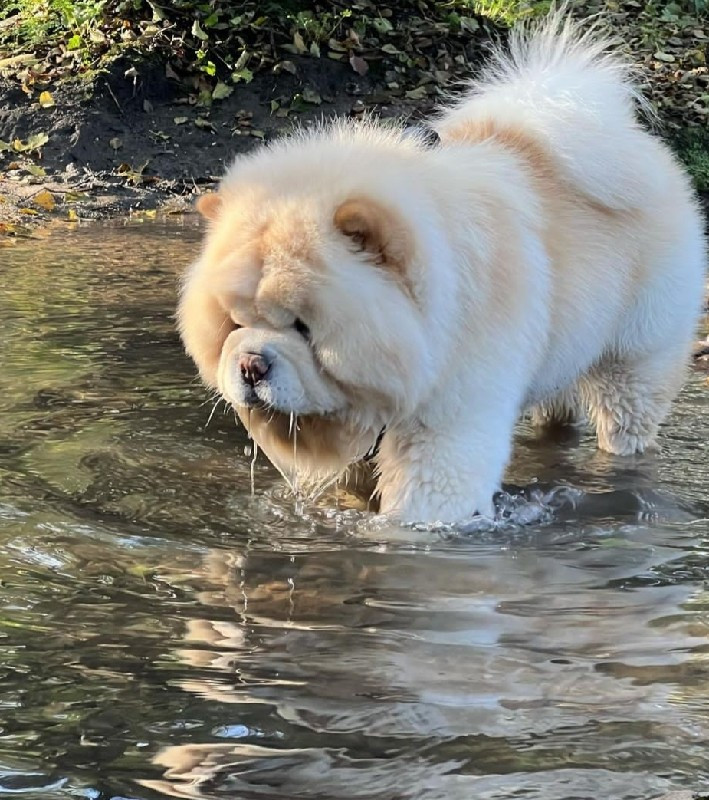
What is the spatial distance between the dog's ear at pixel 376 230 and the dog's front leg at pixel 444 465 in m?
0.64

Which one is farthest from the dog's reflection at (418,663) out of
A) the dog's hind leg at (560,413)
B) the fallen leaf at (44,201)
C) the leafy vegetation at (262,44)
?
the leafy vegetation at (262,44)

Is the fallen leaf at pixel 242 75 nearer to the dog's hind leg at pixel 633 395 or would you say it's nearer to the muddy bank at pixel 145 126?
the muddy bank at pixel 145 126

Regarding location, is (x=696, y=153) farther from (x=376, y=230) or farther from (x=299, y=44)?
(x=376, y=230)

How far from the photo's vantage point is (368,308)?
3.81m

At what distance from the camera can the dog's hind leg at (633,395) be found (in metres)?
5.51

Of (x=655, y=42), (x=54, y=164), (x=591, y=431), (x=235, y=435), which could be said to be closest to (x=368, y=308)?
(x=235, y=435)

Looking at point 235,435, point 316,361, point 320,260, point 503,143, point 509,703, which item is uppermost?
point 503,143

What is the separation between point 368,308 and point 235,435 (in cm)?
189

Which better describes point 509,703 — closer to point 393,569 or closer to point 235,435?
point 393,569

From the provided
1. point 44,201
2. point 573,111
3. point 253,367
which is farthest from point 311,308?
point 44,201

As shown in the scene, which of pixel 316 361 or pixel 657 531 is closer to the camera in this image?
pixel 316 361

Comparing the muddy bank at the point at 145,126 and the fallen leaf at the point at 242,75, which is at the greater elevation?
the fallen leaf at the point at 242,75

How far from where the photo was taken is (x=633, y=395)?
5.52 metres

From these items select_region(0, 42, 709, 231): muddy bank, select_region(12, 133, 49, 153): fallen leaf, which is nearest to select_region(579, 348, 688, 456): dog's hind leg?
select_region(0, 42, 709, 231): muddy bank
